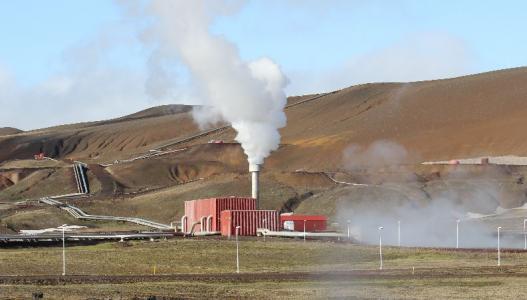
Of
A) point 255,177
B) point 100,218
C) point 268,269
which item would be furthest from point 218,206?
point 268,269

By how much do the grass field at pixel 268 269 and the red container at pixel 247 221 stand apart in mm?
6396

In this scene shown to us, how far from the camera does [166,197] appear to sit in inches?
5920

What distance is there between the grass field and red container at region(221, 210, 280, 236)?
252 inches

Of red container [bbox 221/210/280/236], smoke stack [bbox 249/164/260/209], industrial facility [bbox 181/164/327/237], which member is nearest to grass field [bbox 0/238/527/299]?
red container [bbox 221/210/280/236]

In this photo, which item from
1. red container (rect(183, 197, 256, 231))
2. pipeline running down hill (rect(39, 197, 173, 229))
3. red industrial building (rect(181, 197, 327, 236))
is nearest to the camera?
red industrial building (rect(181, 197, 327, 236))

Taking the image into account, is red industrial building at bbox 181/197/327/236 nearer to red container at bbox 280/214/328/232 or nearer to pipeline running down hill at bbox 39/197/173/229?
red container at bbox 280/214/328/232

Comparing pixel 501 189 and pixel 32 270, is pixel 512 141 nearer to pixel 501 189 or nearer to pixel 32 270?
pixel 501 189

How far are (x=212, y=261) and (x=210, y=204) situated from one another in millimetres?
32135

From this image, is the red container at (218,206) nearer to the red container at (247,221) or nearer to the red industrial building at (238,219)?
the red industrial building at (238,219)

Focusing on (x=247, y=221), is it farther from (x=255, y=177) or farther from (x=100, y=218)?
(x=100, y=218)

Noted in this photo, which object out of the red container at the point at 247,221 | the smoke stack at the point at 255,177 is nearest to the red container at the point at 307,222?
the smoke stack at the point at 255,177

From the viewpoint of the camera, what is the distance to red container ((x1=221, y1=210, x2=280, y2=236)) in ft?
349

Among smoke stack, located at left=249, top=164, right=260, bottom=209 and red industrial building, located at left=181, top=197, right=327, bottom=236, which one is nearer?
red industrial building, located at left=181, top=197, right=327, bottom=236

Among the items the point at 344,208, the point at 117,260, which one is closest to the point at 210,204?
the point at 344,208
